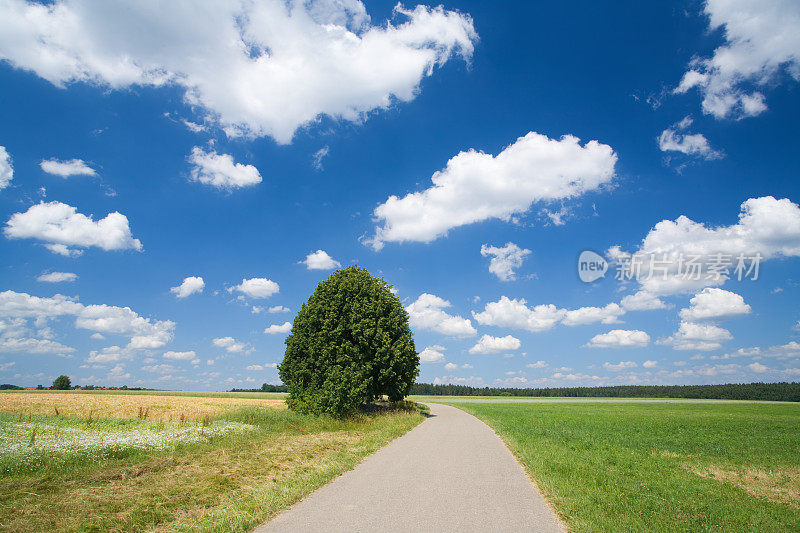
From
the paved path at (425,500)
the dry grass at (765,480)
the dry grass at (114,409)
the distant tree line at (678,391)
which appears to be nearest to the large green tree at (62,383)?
the dry grass at (114,409)

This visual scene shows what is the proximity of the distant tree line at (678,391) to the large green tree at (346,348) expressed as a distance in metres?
62.7

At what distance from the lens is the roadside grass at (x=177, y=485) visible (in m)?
6.92

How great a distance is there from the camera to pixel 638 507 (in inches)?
320

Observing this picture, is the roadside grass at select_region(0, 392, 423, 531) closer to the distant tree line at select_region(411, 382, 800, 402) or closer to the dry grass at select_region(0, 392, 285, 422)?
the dry grass at select_region(0, 392, 285, 422)

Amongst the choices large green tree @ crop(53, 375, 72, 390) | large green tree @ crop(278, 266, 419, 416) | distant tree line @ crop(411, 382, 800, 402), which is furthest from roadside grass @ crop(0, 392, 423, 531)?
large green tree @ crop(53, 375, 72, 390)

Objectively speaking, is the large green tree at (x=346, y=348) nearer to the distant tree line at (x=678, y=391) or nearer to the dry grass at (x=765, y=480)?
the dry grass at (x=765, y=480)

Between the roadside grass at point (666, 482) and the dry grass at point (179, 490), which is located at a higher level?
the dry grass at point (179, 490)

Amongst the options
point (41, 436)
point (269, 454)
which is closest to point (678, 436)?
point (269, 454)

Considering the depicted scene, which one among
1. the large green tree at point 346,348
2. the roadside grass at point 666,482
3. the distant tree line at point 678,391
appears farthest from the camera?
the distant tree line at point 678,391

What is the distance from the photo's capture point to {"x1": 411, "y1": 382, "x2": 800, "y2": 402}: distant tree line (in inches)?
4823

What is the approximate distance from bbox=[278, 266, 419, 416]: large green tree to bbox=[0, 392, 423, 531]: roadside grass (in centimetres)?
921

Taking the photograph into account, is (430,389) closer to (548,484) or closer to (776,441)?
(776,441)

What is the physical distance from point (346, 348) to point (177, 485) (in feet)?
59.6

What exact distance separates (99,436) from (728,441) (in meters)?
30.7
